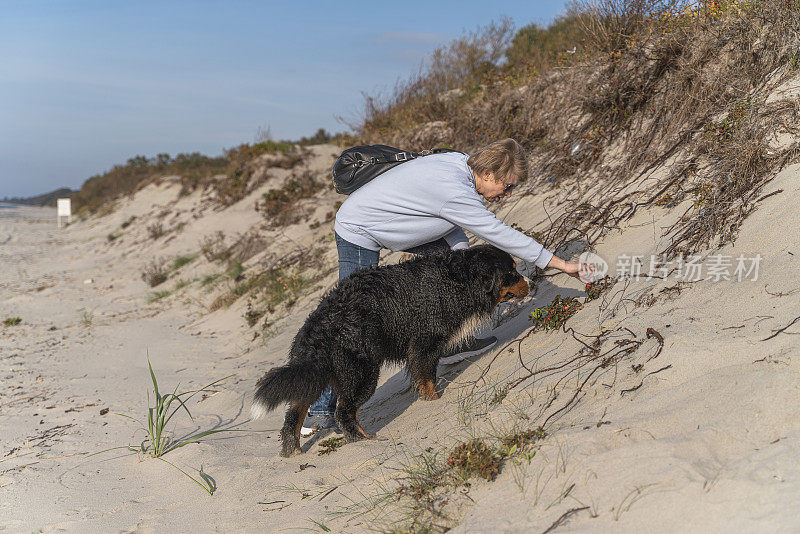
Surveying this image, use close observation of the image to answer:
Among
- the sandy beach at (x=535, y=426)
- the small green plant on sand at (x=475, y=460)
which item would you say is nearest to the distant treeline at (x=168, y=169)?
the sandy beach at (x=535, y=426)

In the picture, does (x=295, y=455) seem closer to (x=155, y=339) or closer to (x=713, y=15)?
(x=155, y=339)

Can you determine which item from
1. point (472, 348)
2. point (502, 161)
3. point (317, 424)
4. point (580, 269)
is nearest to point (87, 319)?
point (317, 424)

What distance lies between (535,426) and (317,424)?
6.54ft

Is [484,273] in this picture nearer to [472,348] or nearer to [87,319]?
[472,348]

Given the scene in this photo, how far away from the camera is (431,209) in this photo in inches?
160

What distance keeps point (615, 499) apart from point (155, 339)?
8012 mm

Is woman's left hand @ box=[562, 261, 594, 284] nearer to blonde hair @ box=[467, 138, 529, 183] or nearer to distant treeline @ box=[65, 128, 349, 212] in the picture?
blonde hair @ box=[467, 138, 529, 183]

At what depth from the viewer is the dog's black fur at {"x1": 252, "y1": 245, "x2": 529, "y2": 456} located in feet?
12.5

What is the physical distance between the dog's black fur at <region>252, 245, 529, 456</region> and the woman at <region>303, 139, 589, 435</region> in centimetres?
27

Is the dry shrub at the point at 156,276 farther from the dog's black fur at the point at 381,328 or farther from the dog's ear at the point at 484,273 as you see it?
the dog's ear at the point at 484,273

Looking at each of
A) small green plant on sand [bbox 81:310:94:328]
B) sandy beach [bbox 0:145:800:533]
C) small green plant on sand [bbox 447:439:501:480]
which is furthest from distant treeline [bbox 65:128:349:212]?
small green plant on sand [bbox 447:439:501:480]

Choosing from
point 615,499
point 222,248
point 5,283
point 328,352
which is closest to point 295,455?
point 328,352

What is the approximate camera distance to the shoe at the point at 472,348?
4934 millimetres

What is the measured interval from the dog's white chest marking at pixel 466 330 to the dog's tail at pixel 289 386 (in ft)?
3.86
